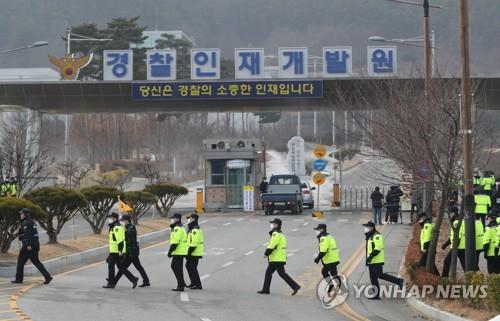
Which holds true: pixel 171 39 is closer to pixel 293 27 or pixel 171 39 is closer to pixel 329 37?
pixel 329 37

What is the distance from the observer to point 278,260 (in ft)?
59.2

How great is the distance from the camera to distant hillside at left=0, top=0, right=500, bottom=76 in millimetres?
166750

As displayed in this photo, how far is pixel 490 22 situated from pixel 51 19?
99.6 metres

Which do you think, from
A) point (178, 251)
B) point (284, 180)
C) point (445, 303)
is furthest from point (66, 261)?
point (284, 180)

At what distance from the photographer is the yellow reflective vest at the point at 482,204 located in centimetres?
2691

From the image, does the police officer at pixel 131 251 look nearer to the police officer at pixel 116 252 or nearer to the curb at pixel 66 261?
the police officer at pixel 116 252

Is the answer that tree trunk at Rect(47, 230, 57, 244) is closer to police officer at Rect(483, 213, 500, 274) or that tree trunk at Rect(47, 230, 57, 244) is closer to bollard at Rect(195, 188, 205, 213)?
police officer at Rect(483, 213, 500, 274)

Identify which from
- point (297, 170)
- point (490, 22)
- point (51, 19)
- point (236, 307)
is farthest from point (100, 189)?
point (51, 19)

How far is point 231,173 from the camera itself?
151 feet

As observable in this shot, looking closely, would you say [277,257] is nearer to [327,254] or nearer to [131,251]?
[327,254]

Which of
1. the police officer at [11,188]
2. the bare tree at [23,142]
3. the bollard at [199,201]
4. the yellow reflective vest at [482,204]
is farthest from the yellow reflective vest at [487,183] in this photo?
the bare tree at [23,142]

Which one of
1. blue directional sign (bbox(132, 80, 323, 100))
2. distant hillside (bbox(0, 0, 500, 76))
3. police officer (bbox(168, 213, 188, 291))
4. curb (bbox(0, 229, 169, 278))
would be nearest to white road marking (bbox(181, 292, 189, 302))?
police officer (bbox(168, 213, 188, 291))

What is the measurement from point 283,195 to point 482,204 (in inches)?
669

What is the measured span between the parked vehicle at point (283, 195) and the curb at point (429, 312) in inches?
1034
